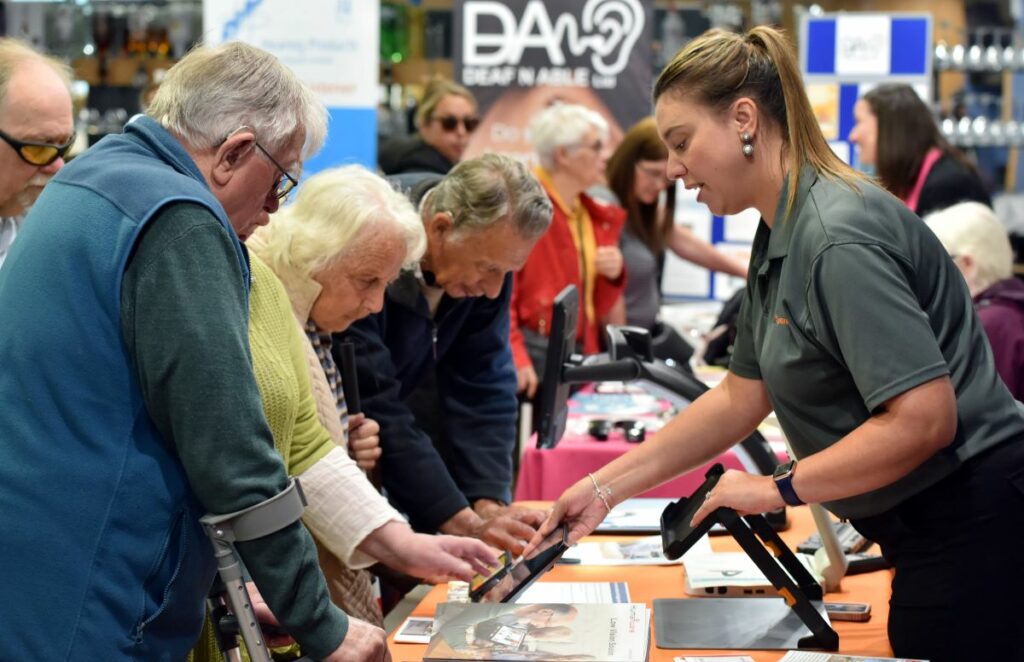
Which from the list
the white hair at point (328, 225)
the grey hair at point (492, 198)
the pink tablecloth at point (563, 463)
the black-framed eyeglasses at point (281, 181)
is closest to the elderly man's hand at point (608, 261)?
the pink tablecloth at point (563, 463)

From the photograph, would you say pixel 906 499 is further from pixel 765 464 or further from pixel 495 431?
pixel 495 431

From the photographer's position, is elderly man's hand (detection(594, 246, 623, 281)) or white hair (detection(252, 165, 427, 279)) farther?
elderly man's hand (detection(594, 246, 623, 281))

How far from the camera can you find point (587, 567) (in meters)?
2.49

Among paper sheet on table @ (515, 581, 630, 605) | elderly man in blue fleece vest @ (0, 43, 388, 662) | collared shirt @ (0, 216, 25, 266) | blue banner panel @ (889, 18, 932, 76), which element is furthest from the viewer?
blue banner panel @ (889, 18, 932, 76)

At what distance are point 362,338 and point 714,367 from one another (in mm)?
2560

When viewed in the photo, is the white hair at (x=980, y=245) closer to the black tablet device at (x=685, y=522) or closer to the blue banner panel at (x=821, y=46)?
the black tablet device at (x=685, y=522)

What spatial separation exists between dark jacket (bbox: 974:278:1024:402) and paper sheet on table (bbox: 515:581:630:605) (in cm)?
Answer: 147

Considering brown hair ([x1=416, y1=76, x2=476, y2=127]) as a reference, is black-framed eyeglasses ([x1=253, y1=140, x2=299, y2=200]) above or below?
above

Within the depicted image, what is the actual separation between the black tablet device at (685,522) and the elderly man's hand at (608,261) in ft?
9.83

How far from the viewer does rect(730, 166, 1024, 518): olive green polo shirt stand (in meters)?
1.64

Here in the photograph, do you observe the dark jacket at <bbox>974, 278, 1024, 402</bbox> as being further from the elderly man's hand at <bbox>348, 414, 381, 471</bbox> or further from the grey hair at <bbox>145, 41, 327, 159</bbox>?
the grey hair at <bbox>145, 41, 327, 159</bbox>

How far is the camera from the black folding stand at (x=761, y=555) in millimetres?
1897

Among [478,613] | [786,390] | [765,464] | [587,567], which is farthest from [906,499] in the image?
[765,464]

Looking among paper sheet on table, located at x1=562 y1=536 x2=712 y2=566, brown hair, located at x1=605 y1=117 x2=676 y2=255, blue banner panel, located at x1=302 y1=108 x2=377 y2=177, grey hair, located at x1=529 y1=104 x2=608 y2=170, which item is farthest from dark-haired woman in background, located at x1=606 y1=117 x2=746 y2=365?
paper sheet on table, located at x1=562 y1=536 x2=712 y2=566
